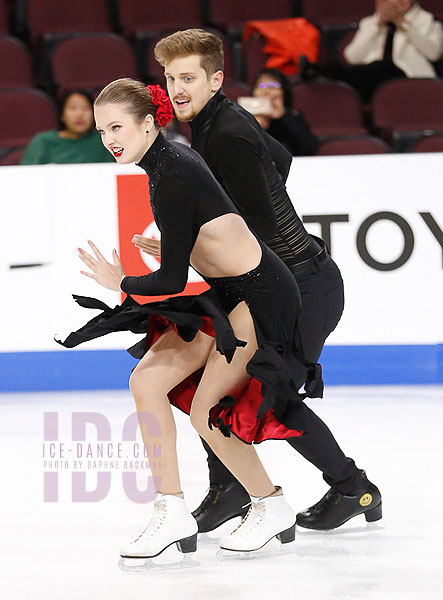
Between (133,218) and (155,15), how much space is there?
8.02 ft

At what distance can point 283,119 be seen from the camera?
19.3 feet

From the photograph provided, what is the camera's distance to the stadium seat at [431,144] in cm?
588

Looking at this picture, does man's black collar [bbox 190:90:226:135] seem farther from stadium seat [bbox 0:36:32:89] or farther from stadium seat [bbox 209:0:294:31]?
stadium seat [bbox 209:0:294:31]

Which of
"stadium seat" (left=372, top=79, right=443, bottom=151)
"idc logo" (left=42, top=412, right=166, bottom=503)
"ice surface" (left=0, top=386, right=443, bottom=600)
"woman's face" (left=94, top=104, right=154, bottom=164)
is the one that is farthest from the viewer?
"stadium seat" (left=372, top=79, right=443, bottom=151)

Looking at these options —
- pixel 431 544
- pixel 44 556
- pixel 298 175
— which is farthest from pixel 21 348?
pixel 431 544

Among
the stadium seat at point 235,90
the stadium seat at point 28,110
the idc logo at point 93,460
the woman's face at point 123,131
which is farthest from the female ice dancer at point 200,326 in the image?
the stadium seat at point 28,110

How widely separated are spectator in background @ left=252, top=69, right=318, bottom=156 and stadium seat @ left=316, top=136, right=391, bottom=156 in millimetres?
71

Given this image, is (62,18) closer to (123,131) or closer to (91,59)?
(91,59)

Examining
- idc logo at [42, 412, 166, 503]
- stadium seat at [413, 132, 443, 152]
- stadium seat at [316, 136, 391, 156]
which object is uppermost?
stadium seat at [413, 132, 443, 152]

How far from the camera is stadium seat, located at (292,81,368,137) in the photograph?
21.9ft

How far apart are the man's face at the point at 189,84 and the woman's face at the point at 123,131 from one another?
0.21 meters

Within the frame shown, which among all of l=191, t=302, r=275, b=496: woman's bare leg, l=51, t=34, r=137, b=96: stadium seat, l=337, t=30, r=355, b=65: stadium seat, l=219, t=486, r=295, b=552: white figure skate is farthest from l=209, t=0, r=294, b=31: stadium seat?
l=219, t=486, r=295, b=552: white figure skate

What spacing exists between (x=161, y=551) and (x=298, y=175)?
3.07m

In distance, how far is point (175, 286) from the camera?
254cm
